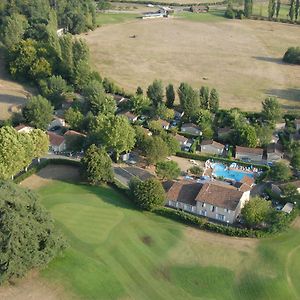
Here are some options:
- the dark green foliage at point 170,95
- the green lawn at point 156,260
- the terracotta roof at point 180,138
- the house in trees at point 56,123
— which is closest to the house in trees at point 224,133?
the terracotta roof at point 180,138

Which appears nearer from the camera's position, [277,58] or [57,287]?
[57,287]

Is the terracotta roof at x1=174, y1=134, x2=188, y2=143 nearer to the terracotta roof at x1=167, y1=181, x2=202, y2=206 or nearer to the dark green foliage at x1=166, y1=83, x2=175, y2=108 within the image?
the dark green foliage at x1=166, y1=83, x2=175, y2=108

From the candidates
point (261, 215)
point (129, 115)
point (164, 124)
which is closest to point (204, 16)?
point (129, 115)

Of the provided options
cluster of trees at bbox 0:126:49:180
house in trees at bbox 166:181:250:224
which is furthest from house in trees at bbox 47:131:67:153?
house in trees at bbox 166:181:250:224

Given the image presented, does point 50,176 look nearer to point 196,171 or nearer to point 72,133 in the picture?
point 72,133

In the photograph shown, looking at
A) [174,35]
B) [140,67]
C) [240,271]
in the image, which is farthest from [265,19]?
[240,271]

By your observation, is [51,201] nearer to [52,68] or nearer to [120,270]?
[120,270]

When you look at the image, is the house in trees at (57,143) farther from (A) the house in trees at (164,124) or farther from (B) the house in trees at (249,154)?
(B) the house in trees at (249,154)
